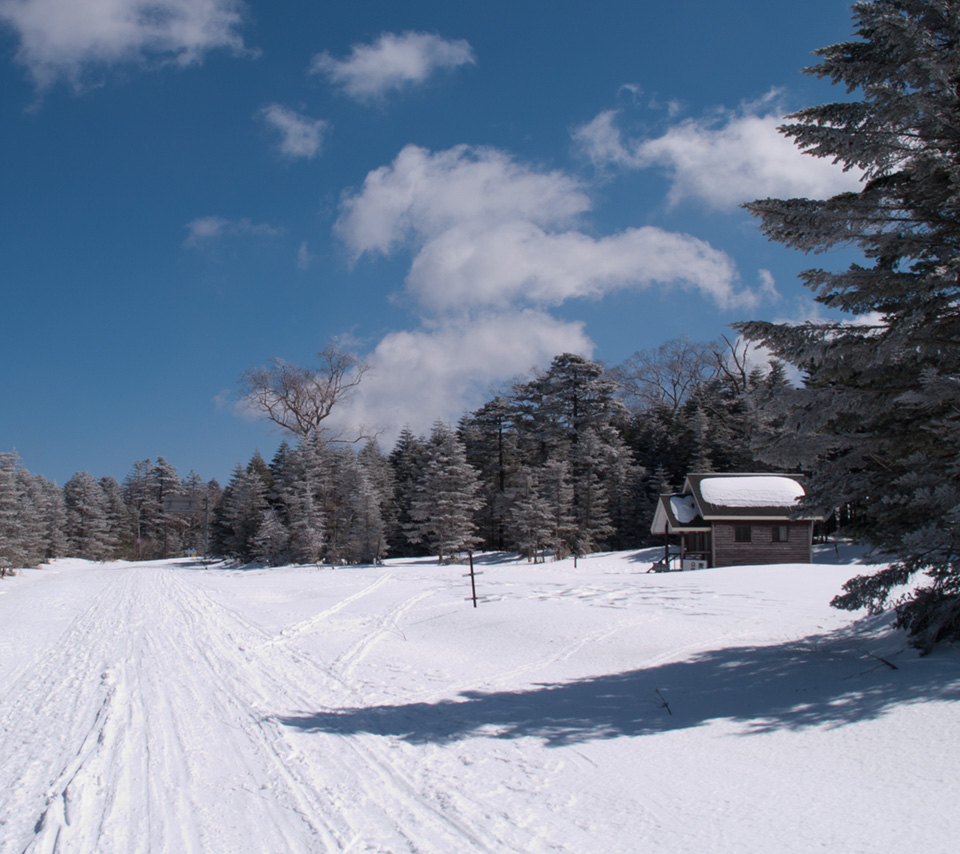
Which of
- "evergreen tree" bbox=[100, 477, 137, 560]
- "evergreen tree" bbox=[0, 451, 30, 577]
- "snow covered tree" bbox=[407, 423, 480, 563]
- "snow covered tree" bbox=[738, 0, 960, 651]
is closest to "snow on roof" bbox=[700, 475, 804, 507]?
"snow covered tree" bbox=[407, 423, 480, 563]

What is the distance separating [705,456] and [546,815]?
40225mm

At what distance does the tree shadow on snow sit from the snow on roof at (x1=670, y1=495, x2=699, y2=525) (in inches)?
836

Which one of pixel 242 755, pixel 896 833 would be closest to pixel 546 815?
pixel 896 833

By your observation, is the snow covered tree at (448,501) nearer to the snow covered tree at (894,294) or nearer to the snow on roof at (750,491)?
the snow on roof at (750,491)

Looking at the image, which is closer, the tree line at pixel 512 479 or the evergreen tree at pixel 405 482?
the tree line at pixel 512 479

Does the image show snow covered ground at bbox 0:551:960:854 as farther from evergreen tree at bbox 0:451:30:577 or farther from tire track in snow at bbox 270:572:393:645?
evergreen tree at bbox 0:451:30:577

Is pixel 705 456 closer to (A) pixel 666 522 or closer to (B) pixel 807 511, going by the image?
(A) pixel 666 522

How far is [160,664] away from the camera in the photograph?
934 cm

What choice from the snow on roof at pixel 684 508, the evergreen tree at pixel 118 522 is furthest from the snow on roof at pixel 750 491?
the evergreen tree at pixel 118 522

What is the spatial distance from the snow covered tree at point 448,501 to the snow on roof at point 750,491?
13.7 metres

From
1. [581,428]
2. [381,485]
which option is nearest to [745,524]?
[581,428]

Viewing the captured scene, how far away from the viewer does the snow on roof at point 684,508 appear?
94.0 ft

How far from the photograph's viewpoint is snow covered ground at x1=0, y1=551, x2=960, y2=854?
396cm

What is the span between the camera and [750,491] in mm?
28469
